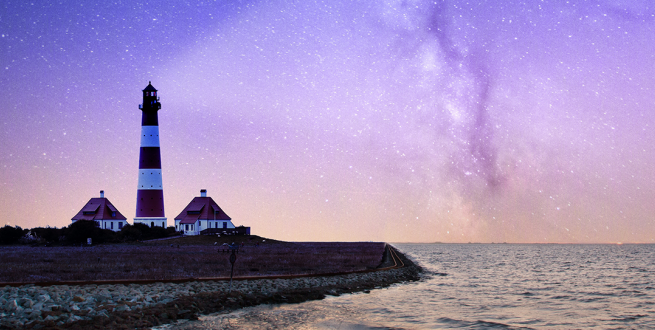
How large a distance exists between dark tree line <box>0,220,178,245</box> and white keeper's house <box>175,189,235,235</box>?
1083 centimetres

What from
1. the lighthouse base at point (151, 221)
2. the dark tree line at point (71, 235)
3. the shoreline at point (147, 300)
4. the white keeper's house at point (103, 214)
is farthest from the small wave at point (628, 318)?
the white keeper's house at point (103, 214)

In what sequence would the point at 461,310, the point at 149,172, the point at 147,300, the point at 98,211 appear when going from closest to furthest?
the point at 147,300, the point at 461,310, the point at 149,172, the point at 98,211

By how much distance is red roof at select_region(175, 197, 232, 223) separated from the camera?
90.9 metres

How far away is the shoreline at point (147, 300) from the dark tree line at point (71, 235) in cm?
5174

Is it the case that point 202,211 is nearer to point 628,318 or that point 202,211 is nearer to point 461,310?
point 461,310

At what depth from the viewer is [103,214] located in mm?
88500

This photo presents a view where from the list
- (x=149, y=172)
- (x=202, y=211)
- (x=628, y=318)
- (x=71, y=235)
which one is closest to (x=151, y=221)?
(x=149, y=172)

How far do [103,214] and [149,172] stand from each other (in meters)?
15.3

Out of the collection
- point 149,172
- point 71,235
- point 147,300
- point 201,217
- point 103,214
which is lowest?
point 147,300

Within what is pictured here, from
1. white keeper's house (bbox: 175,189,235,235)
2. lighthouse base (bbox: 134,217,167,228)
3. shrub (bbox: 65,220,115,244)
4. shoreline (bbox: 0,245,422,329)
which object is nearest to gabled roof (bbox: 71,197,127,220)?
white keeper's house (bbox: 175,189,235,235)

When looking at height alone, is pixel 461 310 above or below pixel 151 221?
below

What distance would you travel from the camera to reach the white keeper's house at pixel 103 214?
8812 cm

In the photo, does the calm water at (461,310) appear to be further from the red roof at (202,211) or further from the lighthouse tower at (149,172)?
the red roof at (202,211)

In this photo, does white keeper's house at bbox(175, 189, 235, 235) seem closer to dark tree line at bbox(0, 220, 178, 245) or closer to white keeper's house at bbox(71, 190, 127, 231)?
white keeper's house at bbox(71, 190, 127, 231)
